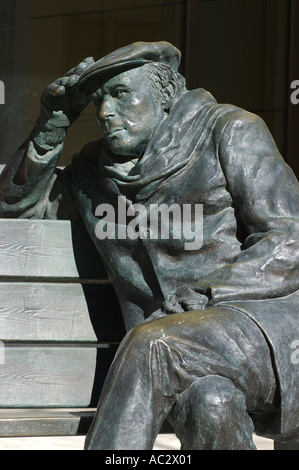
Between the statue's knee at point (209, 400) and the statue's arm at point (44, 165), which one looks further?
the statue's arm at point (44, 165)

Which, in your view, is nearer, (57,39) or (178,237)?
(178,237)

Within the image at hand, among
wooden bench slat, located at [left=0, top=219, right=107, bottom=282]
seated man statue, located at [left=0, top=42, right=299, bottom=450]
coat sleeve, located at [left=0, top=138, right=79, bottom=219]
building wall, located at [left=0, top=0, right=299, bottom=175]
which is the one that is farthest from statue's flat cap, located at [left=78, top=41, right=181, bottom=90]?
building wall, located at [left=0, top=0, right=299, bottom=175]

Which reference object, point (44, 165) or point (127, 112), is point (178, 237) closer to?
point (127, 112)

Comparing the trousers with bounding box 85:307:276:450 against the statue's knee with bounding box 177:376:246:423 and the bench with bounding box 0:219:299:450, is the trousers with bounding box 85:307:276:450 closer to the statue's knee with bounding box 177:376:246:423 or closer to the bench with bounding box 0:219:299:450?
the statue's knee with bounding box 177:376:246:423

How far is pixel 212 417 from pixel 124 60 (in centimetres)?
123

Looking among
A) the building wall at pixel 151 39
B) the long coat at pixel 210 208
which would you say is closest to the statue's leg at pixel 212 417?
the long coat at pixel 210 208

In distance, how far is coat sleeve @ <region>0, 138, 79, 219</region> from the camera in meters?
4.30

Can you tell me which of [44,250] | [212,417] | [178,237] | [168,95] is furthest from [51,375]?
[168,95]

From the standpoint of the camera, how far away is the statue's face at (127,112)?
4062 mm

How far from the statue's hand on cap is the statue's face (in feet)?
0.30

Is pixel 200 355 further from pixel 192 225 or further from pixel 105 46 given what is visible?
pixel 105 46

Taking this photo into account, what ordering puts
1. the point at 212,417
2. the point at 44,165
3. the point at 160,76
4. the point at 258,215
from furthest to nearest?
the point at 44,165, the point at 160,76, the point at 258,215, the point at 212,417

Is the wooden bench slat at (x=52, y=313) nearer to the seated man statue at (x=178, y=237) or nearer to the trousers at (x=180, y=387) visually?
the seated man statue at (x=178, y=237)

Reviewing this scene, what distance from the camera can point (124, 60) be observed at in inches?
158
